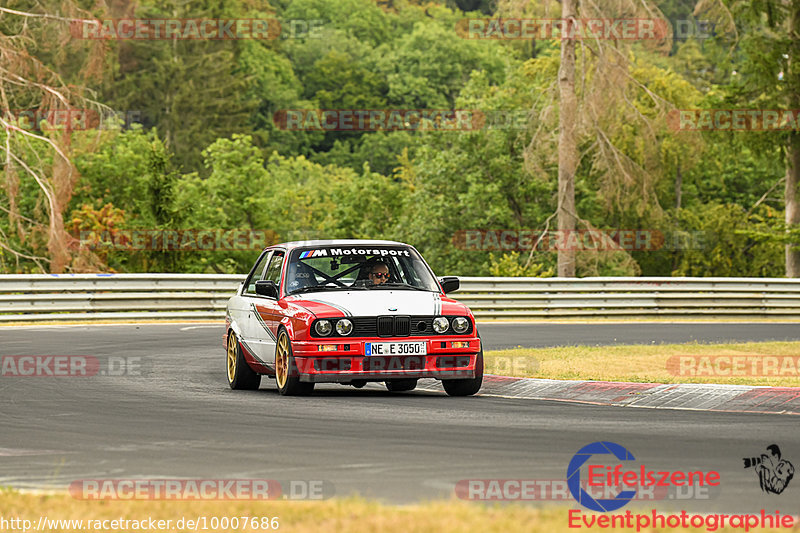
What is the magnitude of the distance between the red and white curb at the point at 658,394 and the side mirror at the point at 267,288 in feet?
8.25

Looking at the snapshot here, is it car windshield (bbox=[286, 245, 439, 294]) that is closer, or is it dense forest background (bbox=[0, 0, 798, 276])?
car windshield (bbox=[286, 245, 439, 294])

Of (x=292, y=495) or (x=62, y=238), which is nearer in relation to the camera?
(x=292, y=495)

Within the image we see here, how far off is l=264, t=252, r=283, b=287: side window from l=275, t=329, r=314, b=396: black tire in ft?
3.86

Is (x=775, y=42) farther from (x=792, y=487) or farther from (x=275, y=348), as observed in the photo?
(x=792, y=487)

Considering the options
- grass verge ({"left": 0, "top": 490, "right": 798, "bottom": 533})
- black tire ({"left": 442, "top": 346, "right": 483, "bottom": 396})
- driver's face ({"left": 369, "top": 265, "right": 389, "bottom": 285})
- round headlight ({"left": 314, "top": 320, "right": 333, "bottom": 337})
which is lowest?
black tire ({"left": 442, "top": 346, "right": 483, "bottom": 396})

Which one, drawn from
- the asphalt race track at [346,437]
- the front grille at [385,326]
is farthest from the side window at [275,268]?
the front grille at [385,326]

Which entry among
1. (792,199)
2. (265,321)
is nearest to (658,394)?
(265,321)

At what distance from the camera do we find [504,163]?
54938 millimetres

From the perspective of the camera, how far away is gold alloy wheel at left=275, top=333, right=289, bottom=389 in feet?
43.1

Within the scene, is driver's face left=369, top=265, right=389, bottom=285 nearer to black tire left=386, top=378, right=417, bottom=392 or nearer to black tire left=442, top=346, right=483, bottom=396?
black tire left=386, top=378, right=417, bottom=392

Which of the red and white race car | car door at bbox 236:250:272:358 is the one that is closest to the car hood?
the red and white race car

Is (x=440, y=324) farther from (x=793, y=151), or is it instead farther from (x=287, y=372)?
(x=793, y=151)

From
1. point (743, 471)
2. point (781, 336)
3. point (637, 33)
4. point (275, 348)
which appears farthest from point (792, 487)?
point (637, 33)

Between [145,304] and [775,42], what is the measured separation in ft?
76.7
